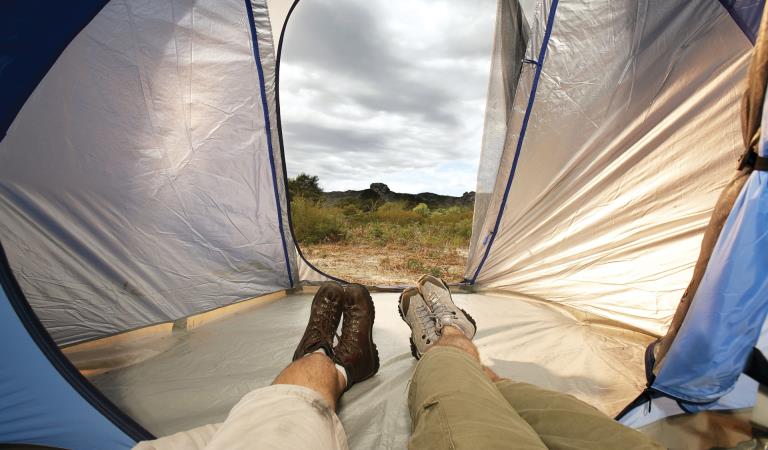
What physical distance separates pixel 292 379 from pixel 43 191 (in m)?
1.00

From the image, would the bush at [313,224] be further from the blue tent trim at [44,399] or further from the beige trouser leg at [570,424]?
the beige trouser leg at [570,424]

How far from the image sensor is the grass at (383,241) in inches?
141

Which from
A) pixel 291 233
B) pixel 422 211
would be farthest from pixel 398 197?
pixel 291 233

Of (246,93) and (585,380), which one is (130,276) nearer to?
(246,93)

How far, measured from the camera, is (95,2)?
35.5 inches

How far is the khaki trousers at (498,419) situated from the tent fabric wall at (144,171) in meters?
1.23

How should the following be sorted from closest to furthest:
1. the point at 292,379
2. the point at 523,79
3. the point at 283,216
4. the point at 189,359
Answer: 1. the point at 292,379
2. the point at 189,359
3. the point at 523,79
4. the point at 283,216

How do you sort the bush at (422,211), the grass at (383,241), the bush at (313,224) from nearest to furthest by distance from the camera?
the grass at (383,241), the bush at (313,224), the bush at (422,211)

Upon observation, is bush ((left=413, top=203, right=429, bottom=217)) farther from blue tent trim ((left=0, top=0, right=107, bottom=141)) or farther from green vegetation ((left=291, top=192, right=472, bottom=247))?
blue tent trim ((left=0, top=0, right=107, bottom=141))

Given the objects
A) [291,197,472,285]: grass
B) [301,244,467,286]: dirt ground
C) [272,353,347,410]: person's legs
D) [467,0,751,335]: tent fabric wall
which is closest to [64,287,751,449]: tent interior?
[272,353,347,410]: person's legs

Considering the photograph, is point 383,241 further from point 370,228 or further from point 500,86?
point 500,86

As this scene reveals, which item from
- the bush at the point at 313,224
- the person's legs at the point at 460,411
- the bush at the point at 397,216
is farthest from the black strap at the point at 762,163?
the bush at the point at 397,216

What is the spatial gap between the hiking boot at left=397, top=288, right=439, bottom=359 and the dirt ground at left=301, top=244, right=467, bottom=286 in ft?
4.27

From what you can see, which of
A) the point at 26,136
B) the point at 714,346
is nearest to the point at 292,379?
the point at 714,346
